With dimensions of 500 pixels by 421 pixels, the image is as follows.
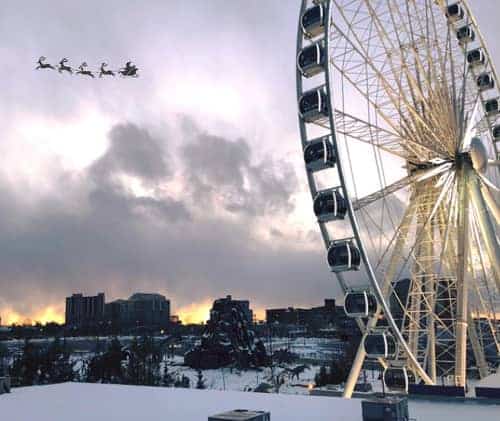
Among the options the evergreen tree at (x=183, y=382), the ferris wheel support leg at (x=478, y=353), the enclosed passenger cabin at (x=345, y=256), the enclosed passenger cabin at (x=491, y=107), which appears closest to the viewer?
the enclosed passenger cabin at (x=345, y=256)

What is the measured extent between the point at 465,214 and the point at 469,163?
2.12 metres

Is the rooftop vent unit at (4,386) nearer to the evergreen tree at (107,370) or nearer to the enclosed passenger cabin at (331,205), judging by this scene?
the enclosed passenger cabin at (331,205)

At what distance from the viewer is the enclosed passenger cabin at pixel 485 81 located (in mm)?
25572

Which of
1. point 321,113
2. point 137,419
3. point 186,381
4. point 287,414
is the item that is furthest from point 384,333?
point 186,381

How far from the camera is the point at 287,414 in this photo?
1270cm

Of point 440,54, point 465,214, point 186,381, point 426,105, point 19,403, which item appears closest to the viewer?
point 19,403

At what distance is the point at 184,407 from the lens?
554 inches

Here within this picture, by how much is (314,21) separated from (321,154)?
461 cm

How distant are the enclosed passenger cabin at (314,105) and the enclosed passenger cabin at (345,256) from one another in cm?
396

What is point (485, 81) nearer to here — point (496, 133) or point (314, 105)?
point (496, 133)

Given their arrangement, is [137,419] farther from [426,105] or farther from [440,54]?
A: [440,54]

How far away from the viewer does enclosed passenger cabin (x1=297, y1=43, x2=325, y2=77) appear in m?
17.5

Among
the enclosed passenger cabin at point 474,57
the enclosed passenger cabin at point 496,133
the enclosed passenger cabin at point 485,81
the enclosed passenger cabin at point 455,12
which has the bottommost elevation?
the enclosed passenger cabin at point 496,133

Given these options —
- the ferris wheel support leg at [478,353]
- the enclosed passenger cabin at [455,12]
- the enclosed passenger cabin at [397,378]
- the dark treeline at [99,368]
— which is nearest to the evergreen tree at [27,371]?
the dark treeline at [99,368]
